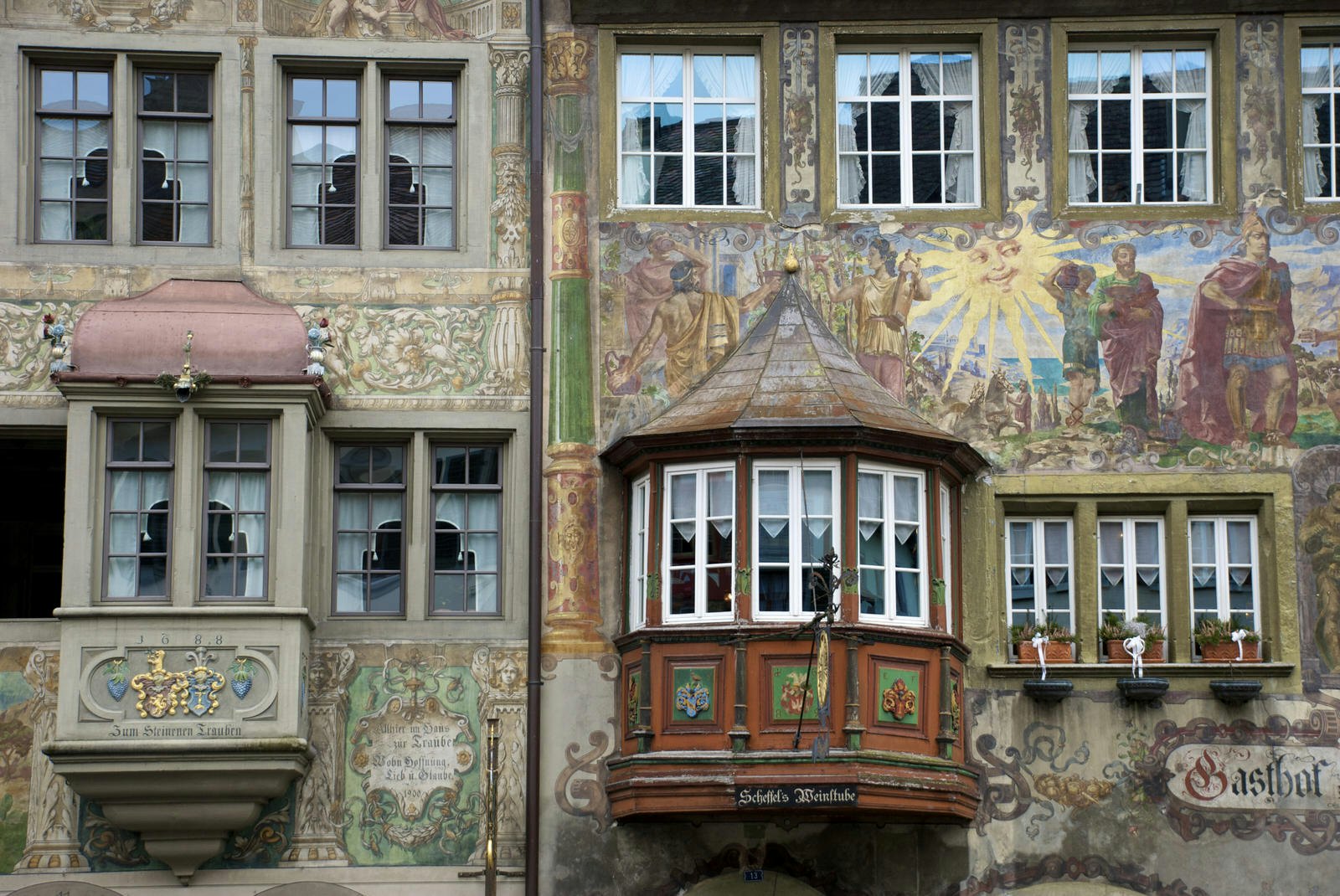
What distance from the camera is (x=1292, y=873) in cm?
2056

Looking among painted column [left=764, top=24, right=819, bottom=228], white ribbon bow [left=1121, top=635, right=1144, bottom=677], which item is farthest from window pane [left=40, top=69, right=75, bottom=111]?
white ribbon bow [left=1121, top=635, right=1144, bottom=677]

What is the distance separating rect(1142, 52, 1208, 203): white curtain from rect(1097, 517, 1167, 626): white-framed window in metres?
3.31

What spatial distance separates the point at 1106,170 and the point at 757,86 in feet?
11.6

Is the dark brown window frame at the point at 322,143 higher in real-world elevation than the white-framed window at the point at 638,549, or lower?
higher

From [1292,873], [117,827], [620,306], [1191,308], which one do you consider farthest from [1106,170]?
[117,827]

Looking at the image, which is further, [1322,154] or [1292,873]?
[1322,154]

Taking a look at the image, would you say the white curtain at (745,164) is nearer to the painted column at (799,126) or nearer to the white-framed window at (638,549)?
the painted column at (799,126)

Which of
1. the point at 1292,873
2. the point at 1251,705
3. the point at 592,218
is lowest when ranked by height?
the point at 1292,873

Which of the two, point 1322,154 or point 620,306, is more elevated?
point 1322,154

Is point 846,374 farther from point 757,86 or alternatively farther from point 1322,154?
point 1322,154

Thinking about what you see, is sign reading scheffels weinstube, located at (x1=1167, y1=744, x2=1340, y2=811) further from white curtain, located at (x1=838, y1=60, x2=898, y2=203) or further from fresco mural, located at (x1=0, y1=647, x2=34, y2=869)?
fresco mural, located at (x1=0, y1=647, x2=34, y2=869)

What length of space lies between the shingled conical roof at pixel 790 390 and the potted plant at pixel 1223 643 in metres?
2.94

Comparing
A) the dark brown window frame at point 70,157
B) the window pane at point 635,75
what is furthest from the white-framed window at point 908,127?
the dark brown window frame at point 70,157

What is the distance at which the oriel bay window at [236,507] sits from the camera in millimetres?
20547
